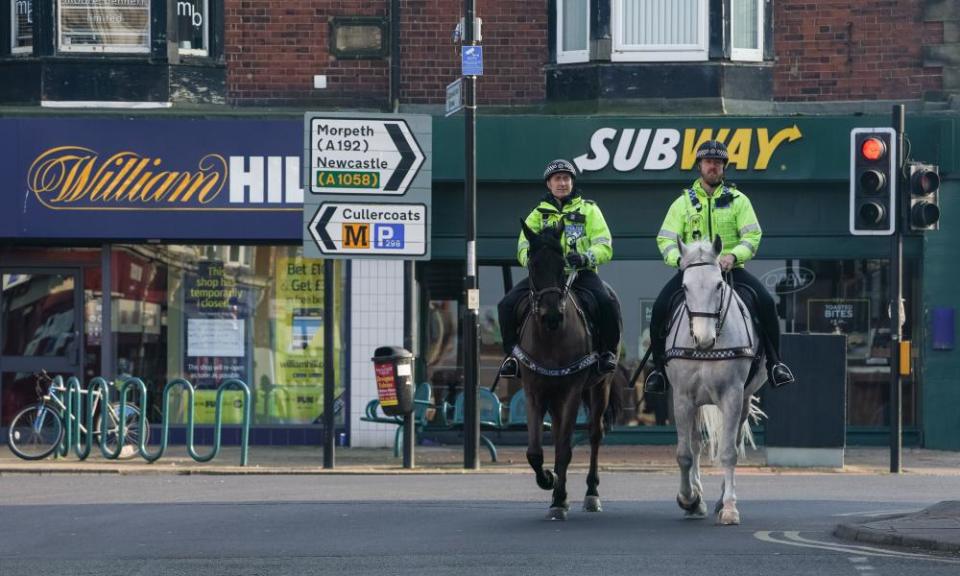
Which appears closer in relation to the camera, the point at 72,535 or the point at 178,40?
the point at 72,535

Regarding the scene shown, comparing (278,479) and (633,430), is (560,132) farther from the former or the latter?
(278,479)

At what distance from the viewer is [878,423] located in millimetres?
22125

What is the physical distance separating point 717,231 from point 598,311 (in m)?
1.14

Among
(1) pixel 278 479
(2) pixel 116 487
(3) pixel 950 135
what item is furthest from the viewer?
(3) pixel 950 135

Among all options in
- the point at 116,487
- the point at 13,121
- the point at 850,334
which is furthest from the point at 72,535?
the point at 850,334

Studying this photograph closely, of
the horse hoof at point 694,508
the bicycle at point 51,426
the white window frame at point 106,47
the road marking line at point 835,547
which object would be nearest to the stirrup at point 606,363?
the horse hoof at point 694,508

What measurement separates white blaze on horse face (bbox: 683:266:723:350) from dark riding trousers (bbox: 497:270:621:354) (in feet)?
4.47

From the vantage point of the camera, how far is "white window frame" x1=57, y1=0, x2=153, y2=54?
72.6ft

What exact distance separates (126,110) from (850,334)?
31.6 ft

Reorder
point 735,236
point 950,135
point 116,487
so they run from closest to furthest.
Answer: point 735,236
point 116,487
point 950,135

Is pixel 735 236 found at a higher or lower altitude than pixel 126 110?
lower

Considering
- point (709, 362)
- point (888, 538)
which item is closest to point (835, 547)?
point (888, 538)

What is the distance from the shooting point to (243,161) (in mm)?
21797

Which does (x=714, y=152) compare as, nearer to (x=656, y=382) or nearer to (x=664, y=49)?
(x=656, y=382)
